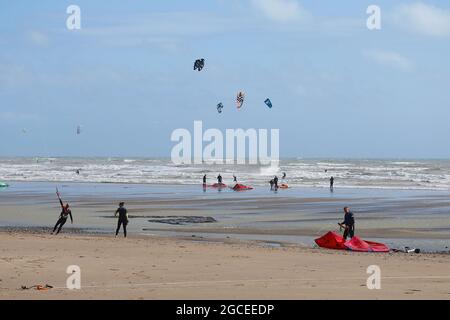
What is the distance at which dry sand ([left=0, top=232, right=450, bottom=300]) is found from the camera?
1200 cm

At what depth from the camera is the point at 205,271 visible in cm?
1462

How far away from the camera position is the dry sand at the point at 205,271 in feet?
39.4

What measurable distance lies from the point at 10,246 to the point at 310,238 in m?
8.55

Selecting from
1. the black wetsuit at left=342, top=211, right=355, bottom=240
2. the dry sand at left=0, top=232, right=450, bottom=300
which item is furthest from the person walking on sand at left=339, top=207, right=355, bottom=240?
the dry sand at left=0, top=232, right=450, bottom=300

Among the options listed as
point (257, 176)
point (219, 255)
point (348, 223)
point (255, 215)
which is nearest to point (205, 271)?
point (219, 255)

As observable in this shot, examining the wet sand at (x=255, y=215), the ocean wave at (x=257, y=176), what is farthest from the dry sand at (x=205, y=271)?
the ocean wave at (x=257, y=176)

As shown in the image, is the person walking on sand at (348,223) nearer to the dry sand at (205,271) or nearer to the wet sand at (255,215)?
the wet sand at (255,215)

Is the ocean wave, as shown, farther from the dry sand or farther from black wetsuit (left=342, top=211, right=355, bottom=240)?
the dry sand

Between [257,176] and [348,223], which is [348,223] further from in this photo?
[257,176]

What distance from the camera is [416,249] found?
1883cm

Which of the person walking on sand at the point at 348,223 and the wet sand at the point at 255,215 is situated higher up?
the person walking on sand at the point at 348,223

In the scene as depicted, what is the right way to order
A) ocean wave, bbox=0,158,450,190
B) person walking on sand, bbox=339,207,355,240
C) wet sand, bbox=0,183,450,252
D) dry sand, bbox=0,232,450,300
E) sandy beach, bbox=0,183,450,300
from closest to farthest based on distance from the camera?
1. dry sand, bbox=0,232,450,300
2. sandy beach, bbox=0,183,450,300
3. person walking on sand, bbox=339,207,355,240
4. wet sand, bbox=0,183,450,252
5. ocean wave, bbox=0,158,450,190
